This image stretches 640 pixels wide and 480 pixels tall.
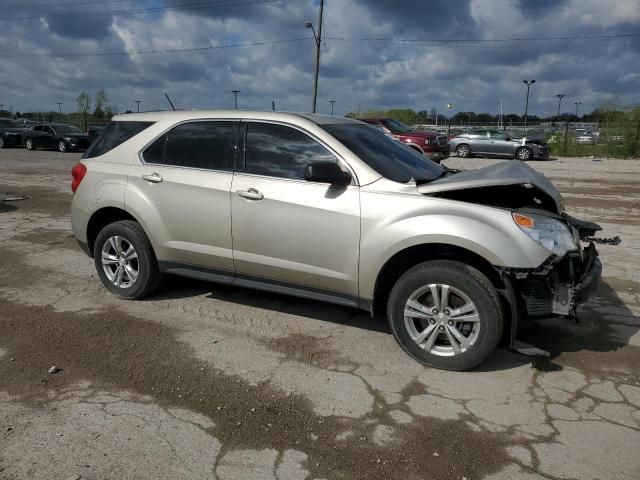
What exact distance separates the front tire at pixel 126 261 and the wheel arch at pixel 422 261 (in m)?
2.20

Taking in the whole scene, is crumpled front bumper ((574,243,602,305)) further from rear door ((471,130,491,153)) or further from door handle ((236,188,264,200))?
rear door ((471,130,491,153))

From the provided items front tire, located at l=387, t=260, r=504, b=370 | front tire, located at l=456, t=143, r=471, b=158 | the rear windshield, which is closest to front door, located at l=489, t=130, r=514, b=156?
front tire, located at l=456, t=143, r=471, b=158

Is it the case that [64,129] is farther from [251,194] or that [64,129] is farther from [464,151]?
[251,194]

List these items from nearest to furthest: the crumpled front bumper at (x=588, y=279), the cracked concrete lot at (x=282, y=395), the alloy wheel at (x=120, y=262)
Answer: the cracked concrete lot at (x=282, y=395), the crumpled front bumper at (x=588, y=279), the alloy wheel at (x=120, y=262)

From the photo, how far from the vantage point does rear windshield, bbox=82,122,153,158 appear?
5.17 meters

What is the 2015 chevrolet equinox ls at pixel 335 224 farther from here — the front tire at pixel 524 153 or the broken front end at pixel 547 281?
the front tire at pixel 524 153

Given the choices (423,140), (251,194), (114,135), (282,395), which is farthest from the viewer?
(423,140)

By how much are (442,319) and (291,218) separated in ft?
4.47

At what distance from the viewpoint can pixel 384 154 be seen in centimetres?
458

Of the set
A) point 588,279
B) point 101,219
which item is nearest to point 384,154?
point 588,279

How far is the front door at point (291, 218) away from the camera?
4102 mm

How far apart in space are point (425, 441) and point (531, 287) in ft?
4.34

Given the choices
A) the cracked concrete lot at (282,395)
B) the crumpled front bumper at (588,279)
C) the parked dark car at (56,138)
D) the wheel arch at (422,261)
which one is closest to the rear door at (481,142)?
the parked dark car at (56,138)

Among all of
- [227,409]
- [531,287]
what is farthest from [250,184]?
[531,287]
